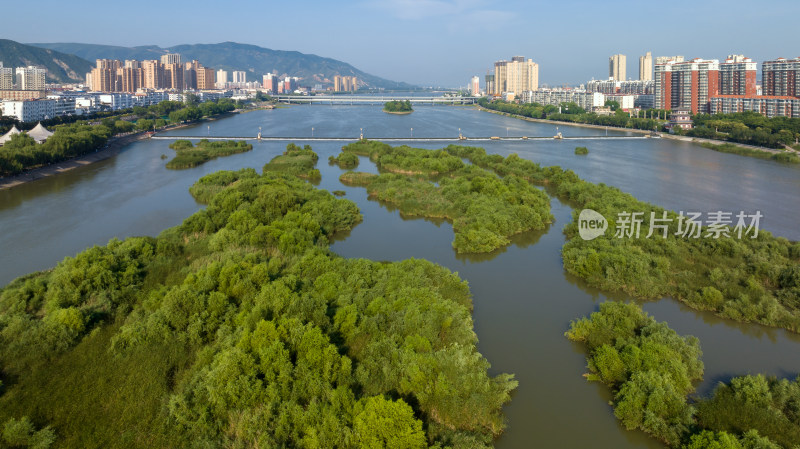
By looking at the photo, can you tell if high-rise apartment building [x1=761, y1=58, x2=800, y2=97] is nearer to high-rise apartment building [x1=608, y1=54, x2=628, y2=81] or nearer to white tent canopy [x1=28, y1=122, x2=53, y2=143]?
white tent canopy [x1=28, y1=122, x2=53, y2=143]

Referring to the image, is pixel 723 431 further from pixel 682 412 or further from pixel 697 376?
pixel 697 376

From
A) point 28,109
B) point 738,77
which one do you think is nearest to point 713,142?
point 738,77

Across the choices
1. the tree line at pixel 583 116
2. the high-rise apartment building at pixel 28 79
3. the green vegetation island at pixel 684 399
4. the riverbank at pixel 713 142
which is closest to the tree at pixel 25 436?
the green vegetation island at pixel 684 399

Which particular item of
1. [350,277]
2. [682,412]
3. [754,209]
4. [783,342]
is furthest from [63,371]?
[754,209]

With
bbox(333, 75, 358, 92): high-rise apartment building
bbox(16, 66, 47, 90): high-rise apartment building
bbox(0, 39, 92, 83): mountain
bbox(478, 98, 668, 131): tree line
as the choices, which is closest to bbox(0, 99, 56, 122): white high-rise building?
bbox(16, 66, 47, 90): high-rise apartment building

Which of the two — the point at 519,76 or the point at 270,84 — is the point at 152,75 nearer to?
the point at 270,84
